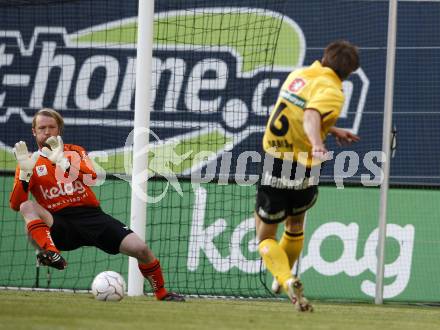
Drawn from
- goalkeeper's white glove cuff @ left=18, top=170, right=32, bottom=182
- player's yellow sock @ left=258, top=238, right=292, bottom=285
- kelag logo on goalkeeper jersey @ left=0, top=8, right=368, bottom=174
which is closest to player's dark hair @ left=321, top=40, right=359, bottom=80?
player's yellow sock @ left=258, top=238, right=292, bottom=285

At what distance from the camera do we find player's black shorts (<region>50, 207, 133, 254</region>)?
801 centimetres

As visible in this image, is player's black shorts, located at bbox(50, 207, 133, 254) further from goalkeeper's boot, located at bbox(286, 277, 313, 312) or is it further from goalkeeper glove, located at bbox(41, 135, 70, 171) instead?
goalkeeper's boot, located at bbox(286, 277, 313, 312)

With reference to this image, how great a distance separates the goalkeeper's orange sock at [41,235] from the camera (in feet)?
26.4

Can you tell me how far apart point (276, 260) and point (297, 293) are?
362 millimetres

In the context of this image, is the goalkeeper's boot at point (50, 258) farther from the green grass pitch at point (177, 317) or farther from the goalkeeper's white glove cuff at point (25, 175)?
the goalkeeper's white glove cuff at point (25, 175)

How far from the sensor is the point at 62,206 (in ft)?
26.7

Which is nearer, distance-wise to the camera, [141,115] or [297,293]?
[297,293]

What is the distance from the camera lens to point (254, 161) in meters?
11.5

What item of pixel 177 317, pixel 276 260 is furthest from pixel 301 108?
pixel 177 317

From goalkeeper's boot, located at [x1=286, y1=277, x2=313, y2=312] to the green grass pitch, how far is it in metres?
0.06

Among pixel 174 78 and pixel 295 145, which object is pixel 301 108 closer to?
pixel 295 145

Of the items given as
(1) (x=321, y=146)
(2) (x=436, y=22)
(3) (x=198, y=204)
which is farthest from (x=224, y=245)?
(1) (x=321, y=146)

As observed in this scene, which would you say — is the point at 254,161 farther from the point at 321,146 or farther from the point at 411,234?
the point at 321,146

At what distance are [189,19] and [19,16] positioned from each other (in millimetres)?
2053
